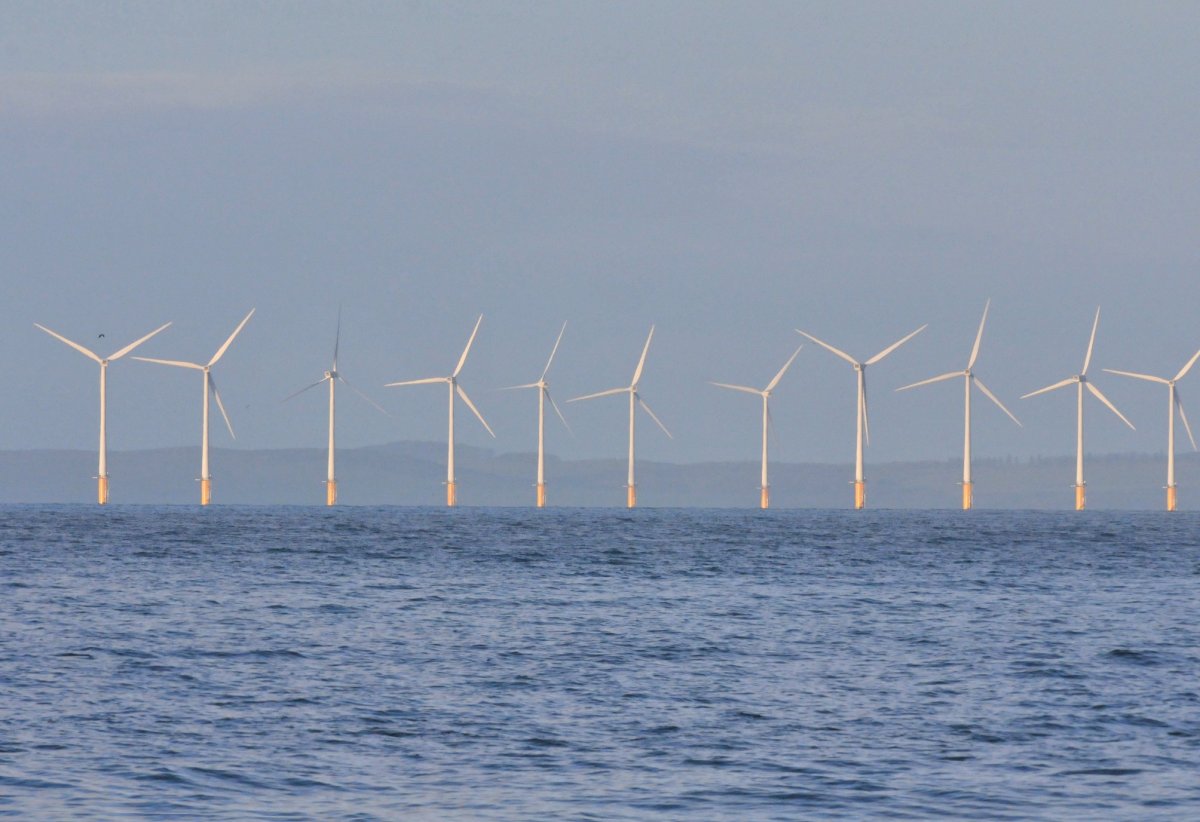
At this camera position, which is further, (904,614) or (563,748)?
(904,614)

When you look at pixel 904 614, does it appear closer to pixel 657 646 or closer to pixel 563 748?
pixel 657 646

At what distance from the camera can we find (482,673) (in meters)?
37.9

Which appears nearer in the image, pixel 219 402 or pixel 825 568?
pixel 825 568

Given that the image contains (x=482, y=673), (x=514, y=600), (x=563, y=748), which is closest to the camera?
(x=563, y=748)

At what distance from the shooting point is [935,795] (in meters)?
24.7

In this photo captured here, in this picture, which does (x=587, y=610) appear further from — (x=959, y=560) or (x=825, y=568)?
(x=959, y=560)

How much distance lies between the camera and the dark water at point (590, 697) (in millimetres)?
24656

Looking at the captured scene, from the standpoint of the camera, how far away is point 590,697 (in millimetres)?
34219

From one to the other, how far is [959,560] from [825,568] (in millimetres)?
13898

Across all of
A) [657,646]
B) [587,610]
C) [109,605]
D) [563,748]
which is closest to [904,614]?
[587,610]

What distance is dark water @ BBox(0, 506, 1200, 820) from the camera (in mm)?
24656

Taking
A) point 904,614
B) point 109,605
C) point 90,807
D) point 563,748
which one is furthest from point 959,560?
point 90,807

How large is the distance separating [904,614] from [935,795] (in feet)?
100

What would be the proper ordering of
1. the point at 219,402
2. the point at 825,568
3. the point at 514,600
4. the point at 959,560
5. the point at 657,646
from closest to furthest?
1. the point at 657,646
2. the point at 514,600
3. the point at 825,568
4. the point at 959,560
5. the point at 219,402
